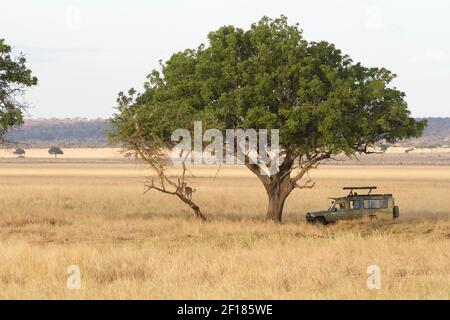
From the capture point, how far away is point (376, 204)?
34438mm

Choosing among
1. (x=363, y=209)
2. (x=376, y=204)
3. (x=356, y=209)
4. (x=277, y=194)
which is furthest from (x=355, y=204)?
(x=277, y=194)

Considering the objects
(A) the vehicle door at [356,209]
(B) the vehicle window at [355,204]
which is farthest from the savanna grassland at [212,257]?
(B) the vehicle window at [355,204]

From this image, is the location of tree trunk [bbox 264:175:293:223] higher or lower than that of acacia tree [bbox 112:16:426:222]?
lower

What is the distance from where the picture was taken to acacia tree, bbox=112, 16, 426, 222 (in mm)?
34344

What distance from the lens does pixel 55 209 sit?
1790 inches

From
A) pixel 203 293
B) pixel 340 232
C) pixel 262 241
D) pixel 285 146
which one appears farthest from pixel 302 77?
pixel 203 293

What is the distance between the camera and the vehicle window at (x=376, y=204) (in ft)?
112

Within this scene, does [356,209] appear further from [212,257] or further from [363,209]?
[212,257]

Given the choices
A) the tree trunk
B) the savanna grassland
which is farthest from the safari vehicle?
the tree trunk

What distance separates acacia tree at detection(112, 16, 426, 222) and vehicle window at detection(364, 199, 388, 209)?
2.33m

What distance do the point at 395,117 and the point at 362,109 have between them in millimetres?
1647

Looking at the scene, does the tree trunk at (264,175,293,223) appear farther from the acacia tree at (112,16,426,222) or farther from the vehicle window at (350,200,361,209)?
the vehicle window at (350,200,361,209)

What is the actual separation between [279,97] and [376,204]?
637 centimetres
